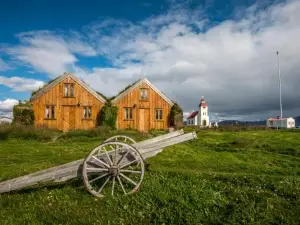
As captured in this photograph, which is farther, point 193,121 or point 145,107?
point 193,121

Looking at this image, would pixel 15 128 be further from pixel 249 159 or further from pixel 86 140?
pixel 249 159

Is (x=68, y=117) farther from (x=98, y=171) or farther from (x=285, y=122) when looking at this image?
(x=285, y=122)

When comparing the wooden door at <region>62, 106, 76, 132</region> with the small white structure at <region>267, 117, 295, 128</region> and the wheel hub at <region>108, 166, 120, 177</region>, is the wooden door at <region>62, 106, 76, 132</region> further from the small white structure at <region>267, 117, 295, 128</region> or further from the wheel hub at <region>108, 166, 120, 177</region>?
the small white structure at <region>267, 117, 295, 128</region>

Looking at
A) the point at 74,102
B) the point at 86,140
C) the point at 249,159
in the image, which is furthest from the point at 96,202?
the point at 74,102

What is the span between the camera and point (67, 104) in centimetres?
3353

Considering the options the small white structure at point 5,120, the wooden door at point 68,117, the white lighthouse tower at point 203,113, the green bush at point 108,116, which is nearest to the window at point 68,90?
the wooden door at point 68,117

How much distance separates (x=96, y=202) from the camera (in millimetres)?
7211

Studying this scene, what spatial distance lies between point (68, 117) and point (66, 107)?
113 centimetres

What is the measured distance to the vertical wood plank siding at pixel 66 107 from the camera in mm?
32938

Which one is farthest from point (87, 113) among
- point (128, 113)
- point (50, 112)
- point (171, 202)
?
point (171, 202)

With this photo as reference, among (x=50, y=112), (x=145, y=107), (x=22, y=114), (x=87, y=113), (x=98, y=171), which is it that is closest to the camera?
(x=98, y=171)

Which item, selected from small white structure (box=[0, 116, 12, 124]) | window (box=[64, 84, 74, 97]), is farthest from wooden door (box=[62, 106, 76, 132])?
small white structure (box=[0, 116, 12, 124])

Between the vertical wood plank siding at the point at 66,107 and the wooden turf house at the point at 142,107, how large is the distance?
2.80m

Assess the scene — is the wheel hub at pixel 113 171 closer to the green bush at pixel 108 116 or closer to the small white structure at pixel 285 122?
the green bush at pixel 108 116
